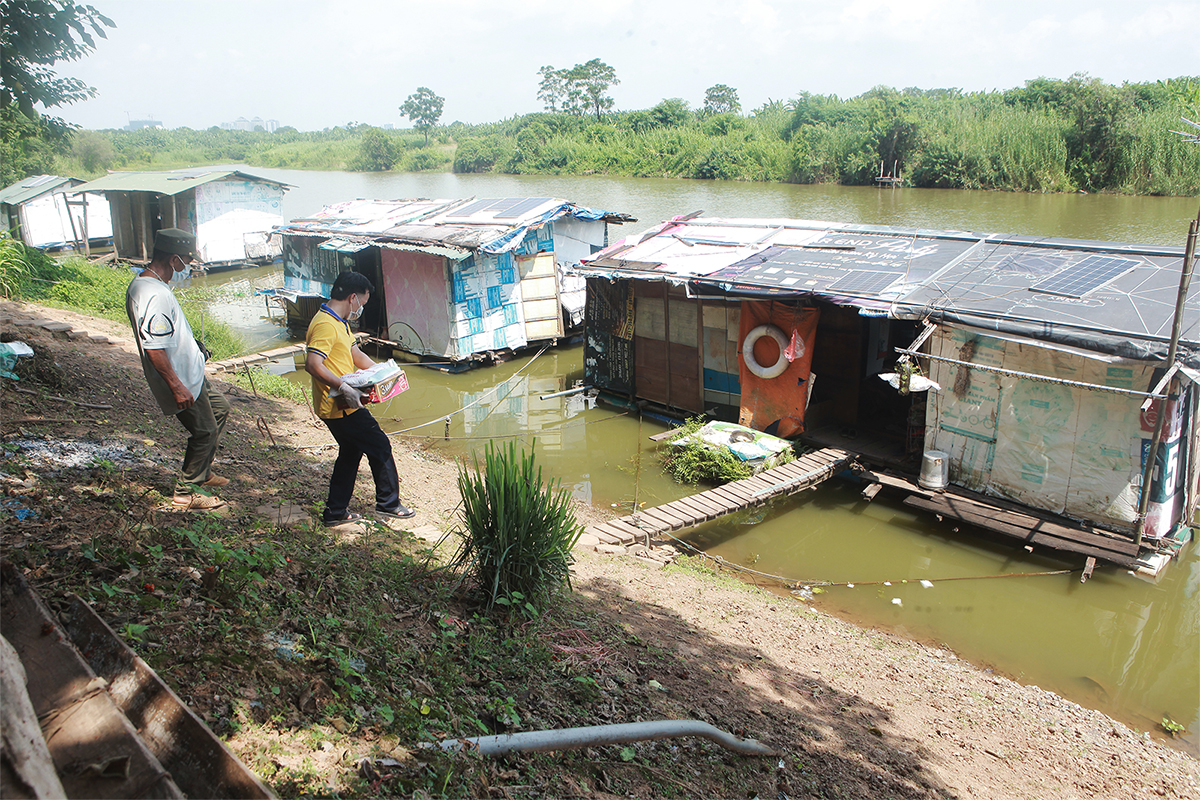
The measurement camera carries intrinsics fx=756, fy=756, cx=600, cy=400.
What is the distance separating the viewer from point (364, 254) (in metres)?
14.7

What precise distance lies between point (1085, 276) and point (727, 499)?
4.22 metres

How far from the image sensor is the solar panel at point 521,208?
13602mm

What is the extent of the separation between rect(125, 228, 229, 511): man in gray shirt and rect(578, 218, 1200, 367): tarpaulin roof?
20.3ft

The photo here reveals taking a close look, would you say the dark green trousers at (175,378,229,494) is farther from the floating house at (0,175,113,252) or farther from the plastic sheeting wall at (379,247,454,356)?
the floating house at (0,175,113,252)

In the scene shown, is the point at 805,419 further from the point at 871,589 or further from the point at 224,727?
the point at 224,727

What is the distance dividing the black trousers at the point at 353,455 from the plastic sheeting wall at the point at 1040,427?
5681mm

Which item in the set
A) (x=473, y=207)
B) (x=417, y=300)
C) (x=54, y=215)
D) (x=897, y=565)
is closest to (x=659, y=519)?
(x=897, y=565)

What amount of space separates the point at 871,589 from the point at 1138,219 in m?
19.1

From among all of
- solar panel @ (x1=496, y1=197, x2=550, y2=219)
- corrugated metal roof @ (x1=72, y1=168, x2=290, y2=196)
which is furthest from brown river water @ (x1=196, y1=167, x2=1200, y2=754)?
corrugated metal roof @ (x1=72, y1=168, x2=290, y2=196)

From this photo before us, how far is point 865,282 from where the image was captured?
27.5 ft

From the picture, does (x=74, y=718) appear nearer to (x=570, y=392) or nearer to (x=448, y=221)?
(x=570, y=392)

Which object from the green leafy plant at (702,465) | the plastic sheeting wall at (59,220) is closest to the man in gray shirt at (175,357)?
the green leafy plant at (702,465)

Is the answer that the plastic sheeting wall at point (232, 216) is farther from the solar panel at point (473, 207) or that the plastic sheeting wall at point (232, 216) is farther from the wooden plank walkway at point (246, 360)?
the wooden plank walkway at point (246, 360)

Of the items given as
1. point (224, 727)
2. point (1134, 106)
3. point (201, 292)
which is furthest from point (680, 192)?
point (224, 727)
